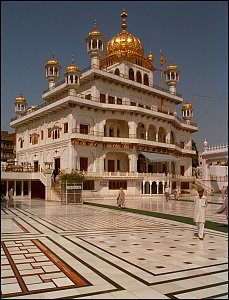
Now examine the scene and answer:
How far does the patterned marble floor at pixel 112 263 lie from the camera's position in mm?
3525

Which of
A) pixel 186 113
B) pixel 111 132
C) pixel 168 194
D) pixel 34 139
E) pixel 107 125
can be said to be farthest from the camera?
pixel 186 113

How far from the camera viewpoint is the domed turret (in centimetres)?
3353

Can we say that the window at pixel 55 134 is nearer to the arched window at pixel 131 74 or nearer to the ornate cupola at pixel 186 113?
the arched window at pixel 131 74

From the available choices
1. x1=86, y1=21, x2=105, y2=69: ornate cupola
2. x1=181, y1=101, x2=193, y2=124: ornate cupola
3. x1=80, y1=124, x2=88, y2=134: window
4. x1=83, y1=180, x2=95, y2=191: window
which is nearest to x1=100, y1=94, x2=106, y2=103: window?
x1=86, y1=21, x2=105, y2=69: ornate cupola

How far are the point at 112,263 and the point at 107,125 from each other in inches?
998

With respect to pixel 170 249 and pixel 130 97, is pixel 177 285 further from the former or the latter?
pixel 130 97

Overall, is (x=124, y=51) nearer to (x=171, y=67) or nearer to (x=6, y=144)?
(x=171, y=67)

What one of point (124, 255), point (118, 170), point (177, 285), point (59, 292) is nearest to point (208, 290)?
point (177, 285)

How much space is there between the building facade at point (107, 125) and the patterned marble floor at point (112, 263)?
16.7 meters

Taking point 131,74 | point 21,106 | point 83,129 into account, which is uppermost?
point 131,74

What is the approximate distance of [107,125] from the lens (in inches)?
1191

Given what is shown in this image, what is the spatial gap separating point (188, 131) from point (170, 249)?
3489 cm

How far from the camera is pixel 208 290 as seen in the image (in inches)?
106

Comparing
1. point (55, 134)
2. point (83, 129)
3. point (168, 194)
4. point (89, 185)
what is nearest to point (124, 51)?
point (83, 129)
